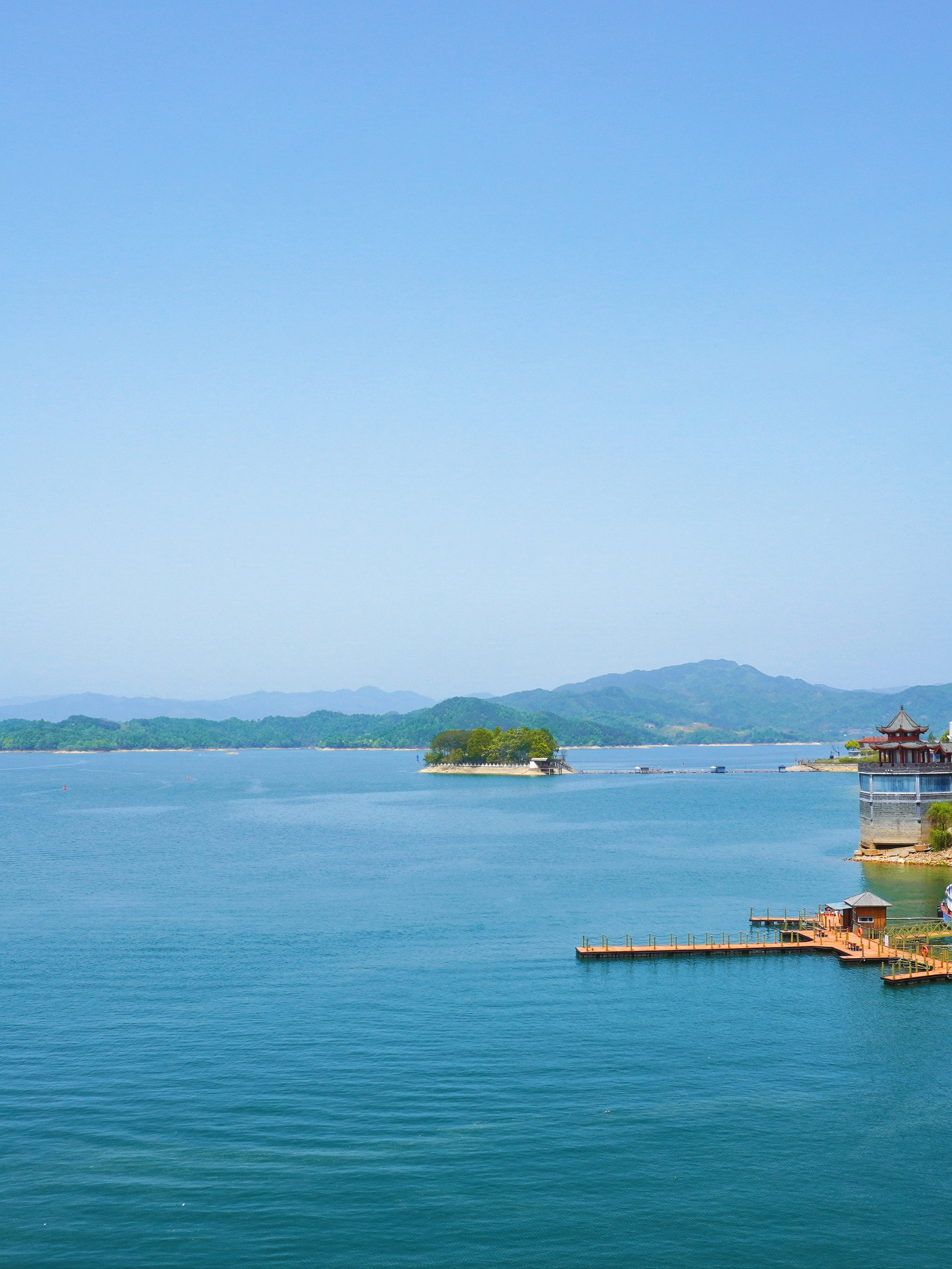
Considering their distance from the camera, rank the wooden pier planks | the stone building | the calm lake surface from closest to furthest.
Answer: the calm lake surface → the wooden pier planks → the stone building

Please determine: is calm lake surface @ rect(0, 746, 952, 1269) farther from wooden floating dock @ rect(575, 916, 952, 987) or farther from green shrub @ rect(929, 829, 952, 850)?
green shrub @ rect(929, 829, 952, 850)

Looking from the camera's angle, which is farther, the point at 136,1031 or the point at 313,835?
the point at 313,835

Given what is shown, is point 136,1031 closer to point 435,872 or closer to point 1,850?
point 435,872

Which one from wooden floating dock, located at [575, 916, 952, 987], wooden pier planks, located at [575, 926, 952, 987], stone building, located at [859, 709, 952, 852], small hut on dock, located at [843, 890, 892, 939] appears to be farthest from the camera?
stone building, located at [859, 709, 952, 852]

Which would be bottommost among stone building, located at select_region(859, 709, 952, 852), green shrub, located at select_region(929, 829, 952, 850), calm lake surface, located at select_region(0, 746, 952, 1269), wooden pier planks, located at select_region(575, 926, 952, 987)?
calm lake surface, located at select_region(0, 746, 952, 1269)

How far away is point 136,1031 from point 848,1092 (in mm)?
26153

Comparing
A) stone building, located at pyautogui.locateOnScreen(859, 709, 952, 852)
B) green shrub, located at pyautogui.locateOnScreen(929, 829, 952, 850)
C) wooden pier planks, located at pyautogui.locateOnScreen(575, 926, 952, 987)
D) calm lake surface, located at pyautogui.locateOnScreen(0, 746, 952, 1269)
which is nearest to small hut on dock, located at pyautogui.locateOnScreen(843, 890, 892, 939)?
wooden pier planks, located at pyautogui.locateOnScreen(575, 926, 952, 987)

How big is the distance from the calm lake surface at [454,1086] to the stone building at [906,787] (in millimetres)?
10498

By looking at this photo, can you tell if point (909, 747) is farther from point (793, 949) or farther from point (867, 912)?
point (793, 949)

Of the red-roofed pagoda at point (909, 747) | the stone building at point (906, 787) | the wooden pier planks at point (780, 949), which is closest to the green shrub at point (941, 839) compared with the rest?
the stone building at point (906, 787)

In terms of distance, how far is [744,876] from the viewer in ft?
267

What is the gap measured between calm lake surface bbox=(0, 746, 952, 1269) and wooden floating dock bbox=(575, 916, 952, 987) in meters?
1.15

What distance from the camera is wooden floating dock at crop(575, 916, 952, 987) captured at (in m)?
52.8

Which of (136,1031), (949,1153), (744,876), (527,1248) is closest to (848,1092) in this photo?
(949,1153)
